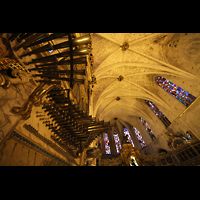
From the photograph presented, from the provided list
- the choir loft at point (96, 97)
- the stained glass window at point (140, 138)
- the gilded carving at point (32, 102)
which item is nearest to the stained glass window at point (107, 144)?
the choir loft at point (96, 97)

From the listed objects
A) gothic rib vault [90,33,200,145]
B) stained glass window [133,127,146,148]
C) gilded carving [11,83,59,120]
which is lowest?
gilded carving [11,83,59,120]

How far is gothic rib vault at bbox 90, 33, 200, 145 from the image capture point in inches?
321

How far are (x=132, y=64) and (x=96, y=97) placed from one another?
479cm

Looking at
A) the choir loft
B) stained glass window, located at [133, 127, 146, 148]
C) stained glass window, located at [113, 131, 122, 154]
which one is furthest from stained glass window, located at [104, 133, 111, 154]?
stained glass window, located at [133, 127, 146, 148]

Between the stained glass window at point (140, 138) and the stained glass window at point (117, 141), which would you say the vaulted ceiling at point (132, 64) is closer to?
the stained glass window at point (140, 138)

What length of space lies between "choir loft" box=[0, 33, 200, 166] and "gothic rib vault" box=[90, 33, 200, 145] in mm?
74

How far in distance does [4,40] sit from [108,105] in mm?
12604

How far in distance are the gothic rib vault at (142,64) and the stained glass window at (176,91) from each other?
0.44 metres

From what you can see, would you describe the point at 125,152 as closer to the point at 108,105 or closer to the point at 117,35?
the point at 108,105

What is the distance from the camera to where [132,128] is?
16391 mm

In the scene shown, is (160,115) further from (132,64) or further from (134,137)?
(132,64)

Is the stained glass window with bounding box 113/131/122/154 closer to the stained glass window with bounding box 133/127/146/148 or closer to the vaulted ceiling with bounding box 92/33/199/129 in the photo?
the stained glass window with bounding box 133/127/146/148

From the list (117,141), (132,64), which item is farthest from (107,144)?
(132,64)
